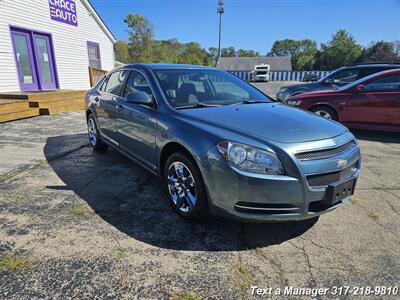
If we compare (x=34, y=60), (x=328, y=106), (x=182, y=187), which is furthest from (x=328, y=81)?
(x=34, y=60)

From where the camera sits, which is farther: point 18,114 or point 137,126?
point 18,114

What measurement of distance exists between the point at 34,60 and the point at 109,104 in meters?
8.90

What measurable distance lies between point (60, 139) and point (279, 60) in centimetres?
7411

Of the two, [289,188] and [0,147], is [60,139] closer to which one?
[0,147]

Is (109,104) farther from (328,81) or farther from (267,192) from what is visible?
(328,81)

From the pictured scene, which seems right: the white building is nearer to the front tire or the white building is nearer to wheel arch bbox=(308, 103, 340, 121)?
the front tire

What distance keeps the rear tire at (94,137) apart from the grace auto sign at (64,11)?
9221mm

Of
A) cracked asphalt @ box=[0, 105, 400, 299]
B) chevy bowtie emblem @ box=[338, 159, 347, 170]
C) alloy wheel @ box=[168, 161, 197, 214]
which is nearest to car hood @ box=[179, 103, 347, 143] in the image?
chevy bowtie emblem @ box=[338, 159, 347, 170]

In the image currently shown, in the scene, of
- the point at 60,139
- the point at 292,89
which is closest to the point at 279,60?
the point at 292,89

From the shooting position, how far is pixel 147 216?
9.85 ft

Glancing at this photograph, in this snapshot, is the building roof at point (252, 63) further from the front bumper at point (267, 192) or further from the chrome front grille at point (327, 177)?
the front bumper at point (267, 192)

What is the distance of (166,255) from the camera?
2373mm

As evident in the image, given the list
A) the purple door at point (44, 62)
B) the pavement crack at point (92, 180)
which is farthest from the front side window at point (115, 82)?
the purple door at point (44, 62)

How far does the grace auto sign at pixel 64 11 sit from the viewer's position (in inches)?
466
